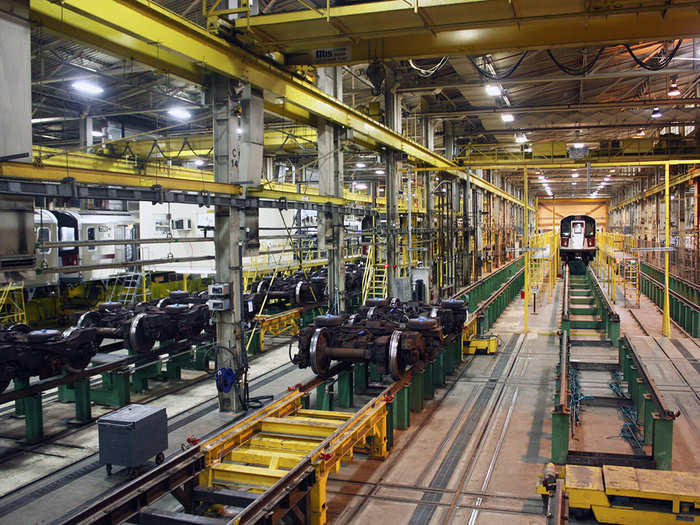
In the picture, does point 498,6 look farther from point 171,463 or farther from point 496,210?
point 496,210

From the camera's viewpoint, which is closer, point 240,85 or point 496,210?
point 240,85

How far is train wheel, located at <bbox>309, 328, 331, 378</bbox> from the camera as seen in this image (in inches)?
315

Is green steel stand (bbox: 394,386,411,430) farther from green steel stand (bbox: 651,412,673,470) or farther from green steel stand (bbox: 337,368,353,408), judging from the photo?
green steel stand (bbox: 651,412,673,470)

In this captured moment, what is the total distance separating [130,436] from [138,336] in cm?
369

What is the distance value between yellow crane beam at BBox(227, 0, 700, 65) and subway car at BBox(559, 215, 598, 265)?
25993 mm

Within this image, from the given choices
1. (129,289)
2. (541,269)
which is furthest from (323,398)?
(541,269)

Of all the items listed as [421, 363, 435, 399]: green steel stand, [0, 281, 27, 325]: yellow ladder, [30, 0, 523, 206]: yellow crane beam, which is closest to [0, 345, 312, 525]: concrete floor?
[421, 363, 435, 399]: green steel stand

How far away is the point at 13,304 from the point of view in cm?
1512

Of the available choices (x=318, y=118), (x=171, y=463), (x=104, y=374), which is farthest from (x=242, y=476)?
(x=318, y=118)

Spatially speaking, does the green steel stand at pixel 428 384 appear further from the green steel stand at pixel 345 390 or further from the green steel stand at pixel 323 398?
the green steel stand at pixel 323 398

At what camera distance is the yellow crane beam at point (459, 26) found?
22.5 feet

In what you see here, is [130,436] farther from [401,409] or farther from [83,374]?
[401,409]

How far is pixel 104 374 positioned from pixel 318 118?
235 inches

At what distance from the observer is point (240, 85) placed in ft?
26.6
